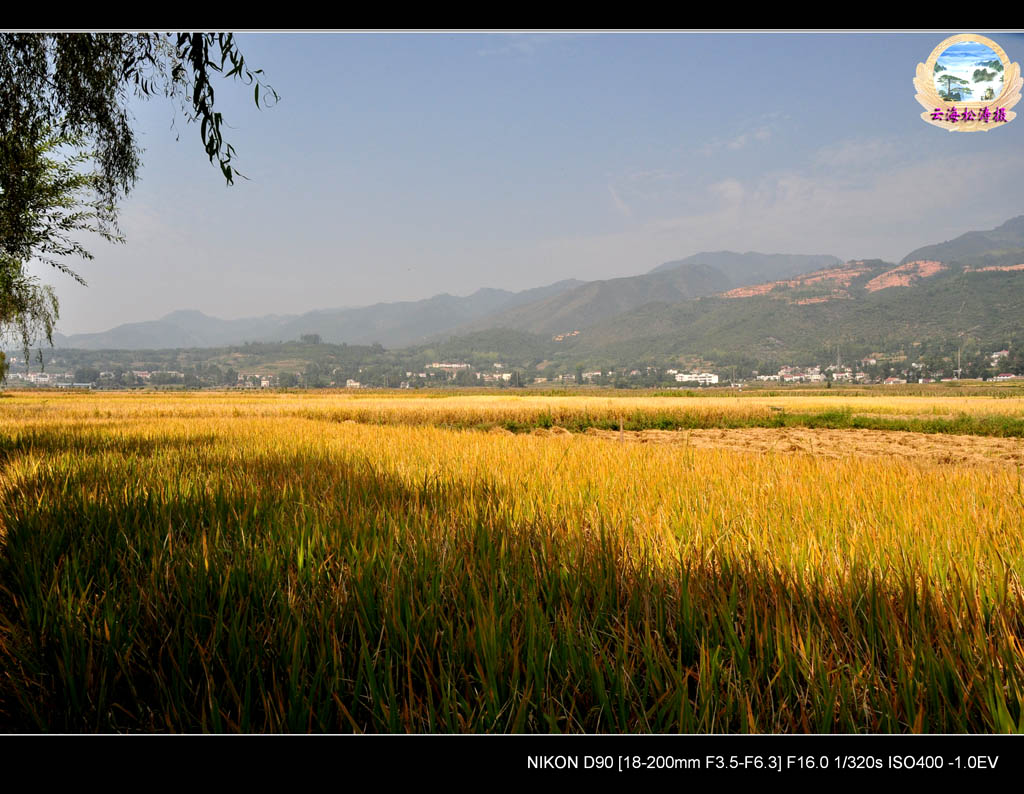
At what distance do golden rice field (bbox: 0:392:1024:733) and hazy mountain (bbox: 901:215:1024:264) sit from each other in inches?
5413

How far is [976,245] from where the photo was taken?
11450cm

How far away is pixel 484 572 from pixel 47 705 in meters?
1.40

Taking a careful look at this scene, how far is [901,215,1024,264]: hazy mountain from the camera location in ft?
353

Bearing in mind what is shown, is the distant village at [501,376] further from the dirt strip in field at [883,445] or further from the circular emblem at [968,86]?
the dirt strip in field at [883,445]

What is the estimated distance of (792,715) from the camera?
4.22 ft

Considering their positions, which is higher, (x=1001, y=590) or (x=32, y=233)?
(x=32, y=233)

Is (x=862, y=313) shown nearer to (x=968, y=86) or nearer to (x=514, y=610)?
(x=968, y=86)

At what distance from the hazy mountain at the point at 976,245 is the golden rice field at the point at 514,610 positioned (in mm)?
137502

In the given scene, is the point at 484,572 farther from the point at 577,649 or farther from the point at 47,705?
the point at 47,705

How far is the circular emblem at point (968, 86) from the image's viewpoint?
3072 mm

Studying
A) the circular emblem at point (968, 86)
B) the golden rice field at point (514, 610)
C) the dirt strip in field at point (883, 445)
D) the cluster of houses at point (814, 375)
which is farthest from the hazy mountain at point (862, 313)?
the golden rice field at point (514, 610)

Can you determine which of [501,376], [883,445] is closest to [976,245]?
[501,376]

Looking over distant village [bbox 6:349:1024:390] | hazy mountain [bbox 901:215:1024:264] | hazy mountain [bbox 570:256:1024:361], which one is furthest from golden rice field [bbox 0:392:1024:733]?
hazy mountain [bbox 901:215:1024:264]
